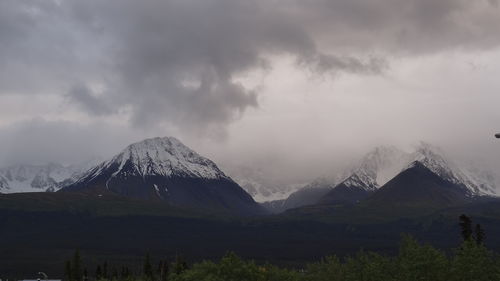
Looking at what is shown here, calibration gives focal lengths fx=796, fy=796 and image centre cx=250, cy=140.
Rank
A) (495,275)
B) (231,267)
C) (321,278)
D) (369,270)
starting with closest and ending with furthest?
(495,275) → (231,267) → (369,270) → (321,278)

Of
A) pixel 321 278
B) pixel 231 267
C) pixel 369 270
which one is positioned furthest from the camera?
pixel 321 278

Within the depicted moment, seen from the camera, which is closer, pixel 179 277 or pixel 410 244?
pixel 410 244

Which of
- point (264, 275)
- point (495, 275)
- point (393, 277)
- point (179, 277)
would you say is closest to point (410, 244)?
point (393, 277)

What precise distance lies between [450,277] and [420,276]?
17.5ft

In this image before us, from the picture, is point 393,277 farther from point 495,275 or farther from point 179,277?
point 179,277

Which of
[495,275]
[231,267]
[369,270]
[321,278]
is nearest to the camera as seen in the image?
[495,275]

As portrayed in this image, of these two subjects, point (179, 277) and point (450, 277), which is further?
point (179, 277)

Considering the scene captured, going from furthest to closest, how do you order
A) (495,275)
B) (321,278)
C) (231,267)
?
(321,278), (231,267), (495,275)

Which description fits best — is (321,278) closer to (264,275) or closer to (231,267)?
(264,275)

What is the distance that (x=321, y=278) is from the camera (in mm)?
176125

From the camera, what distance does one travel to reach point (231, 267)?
148750mm

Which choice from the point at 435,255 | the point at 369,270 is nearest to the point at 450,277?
the point at 435,255

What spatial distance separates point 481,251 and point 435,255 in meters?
9.21

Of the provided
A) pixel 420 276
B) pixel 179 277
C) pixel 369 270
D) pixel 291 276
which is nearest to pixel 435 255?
pixel 420 276
